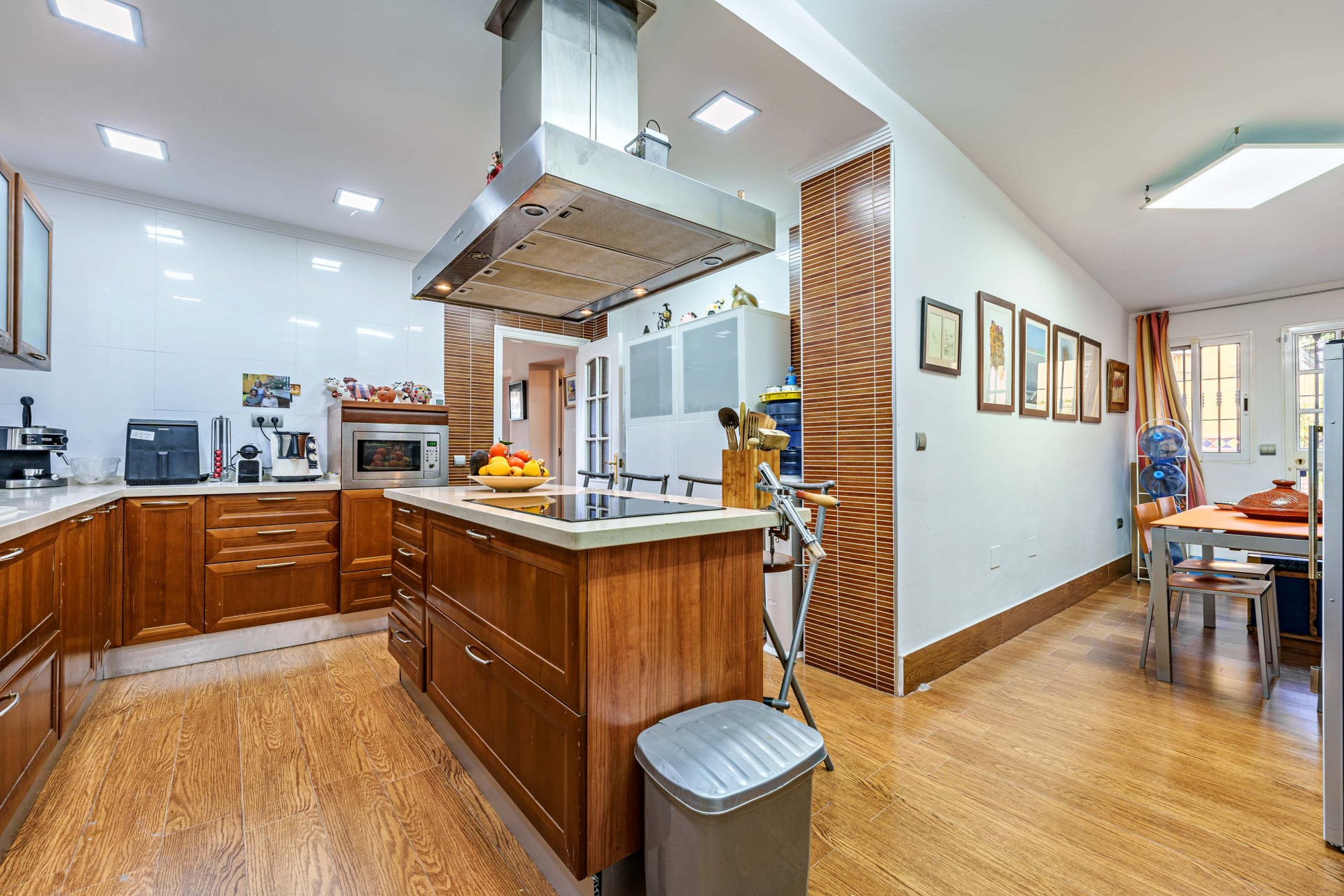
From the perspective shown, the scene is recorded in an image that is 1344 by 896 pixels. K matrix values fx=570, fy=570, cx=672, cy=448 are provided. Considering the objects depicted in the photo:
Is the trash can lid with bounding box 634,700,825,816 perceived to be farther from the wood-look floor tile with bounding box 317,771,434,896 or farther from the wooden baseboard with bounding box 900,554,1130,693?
the wooden baseboard with bounding box 900,554,1130,693

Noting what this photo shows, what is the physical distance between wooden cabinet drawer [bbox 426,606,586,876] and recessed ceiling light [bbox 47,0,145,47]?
2.38 m

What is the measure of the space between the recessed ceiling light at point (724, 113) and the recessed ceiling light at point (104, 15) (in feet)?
6.79

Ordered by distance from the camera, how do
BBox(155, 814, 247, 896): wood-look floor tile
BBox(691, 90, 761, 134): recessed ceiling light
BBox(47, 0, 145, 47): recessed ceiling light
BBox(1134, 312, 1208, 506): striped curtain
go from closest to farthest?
BBox(155, 814, 247, 896): wood-look floor tile → BBox(47, 0, 145, 47): recessed ceiling light → BBox(691, 90, 761, 134): recessed ceiling light → BBox(1134, 312, 1208, 506): striped curtain

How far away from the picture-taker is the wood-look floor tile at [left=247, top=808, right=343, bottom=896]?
1.43 metres

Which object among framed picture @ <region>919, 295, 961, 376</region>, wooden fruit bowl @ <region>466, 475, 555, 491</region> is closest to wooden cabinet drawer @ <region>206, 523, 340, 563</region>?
wooden fruit bowl @ <region>466, 475, 555, 491</region>

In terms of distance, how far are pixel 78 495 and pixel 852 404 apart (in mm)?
3382

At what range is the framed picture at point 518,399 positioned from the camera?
24.6ft

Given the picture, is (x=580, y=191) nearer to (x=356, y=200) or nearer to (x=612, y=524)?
(x=612, y=524)

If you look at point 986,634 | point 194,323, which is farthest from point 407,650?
point 986,634

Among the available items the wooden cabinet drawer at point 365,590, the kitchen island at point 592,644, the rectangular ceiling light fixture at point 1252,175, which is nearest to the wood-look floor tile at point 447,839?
the kitchen island at point 592,644

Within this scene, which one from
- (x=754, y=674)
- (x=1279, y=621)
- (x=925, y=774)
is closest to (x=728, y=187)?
(x=754, y=674)

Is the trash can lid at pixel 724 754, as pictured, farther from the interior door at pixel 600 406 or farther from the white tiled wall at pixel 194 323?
the white tiled wall at pixel 194 323

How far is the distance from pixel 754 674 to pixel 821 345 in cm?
186

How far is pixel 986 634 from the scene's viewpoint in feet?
10.3
